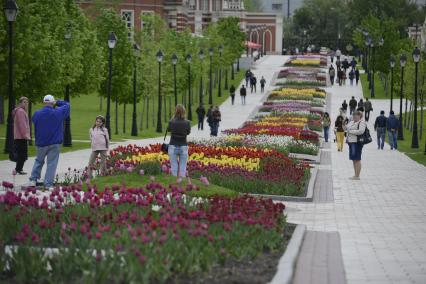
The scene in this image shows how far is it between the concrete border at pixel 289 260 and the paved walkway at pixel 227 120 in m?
8.01

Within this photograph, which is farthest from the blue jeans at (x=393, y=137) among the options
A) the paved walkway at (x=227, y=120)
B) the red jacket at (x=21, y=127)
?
the red jacket at (x=21, y=127)

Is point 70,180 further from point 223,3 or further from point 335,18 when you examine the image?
point 335,18

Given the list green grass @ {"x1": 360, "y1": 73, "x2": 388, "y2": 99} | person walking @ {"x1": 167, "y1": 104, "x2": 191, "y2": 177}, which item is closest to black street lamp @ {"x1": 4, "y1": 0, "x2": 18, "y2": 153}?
person walking @ {"x1": 167, "y1": 104, "x2": 191, "y2": 177}

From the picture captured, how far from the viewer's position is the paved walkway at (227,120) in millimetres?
24516

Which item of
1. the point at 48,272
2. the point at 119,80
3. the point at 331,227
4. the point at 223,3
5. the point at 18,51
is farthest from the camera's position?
the point at 223,3

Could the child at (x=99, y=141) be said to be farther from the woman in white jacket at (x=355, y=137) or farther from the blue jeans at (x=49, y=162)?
the woman in white jacket at (x=355, y=137)

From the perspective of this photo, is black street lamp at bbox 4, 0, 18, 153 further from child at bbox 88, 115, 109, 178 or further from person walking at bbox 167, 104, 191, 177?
person walking at bbox 167, 104, 191, 177

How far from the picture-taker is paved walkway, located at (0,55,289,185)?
2452 cm

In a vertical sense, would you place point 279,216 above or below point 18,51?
below

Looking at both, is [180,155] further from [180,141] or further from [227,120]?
[227,120]

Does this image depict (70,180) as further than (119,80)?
No

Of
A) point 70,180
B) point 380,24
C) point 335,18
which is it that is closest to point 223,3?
point 335,18

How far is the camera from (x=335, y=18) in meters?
158

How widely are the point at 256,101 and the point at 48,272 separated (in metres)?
66.2
